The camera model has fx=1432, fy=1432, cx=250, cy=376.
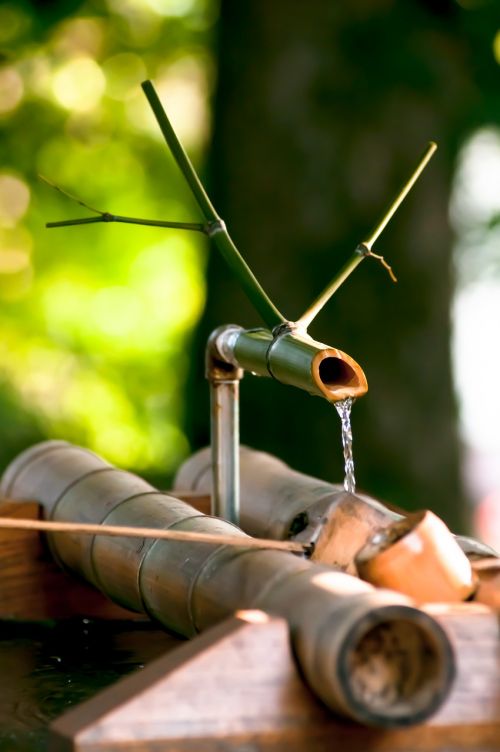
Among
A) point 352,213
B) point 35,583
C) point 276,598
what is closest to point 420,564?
point 276,598

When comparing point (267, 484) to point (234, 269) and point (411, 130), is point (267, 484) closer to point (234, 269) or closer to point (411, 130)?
point (234, 269)

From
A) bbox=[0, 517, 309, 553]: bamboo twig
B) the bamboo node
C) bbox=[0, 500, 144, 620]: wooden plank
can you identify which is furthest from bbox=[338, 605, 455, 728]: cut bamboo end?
bbox=[0, 500, 144, 620]: wooden plank

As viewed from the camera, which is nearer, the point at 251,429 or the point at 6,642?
the point at 6,642

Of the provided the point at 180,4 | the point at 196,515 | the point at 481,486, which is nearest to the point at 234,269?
the point at 196,515

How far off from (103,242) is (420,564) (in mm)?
8904

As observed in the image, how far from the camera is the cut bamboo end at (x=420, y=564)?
208 centimetres

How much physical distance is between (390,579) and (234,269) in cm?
91

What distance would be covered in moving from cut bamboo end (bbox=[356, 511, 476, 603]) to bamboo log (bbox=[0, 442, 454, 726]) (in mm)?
109

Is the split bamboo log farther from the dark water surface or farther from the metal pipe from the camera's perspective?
the dark water surface

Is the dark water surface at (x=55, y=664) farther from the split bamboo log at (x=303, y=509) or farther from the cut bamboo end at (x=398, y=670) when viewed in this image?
the cut bamboo end at (x=398, y=670)

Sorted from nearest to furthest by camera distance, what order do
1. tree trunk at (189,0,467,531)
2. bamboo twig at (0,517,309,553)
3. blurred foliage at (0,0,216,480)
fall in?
bamboo twig at (0,517,309,553) < tree trunk at (189,0,467,531) < blurred foliage at (0,0,216,480)

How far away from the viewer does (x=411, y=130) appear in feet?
18.7

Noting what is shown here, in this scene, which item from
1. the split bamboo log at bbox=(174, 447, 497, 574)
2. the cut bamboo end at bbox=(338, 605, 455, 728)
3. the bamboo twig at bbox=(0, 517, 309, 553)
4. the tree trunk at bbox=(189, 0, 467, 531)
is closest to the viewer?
the cut bamboo end at bbox=(338, 605, 455, 728)

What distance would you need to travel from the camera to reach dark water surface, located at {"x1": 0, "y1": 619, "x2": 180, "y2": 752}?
2.18m
